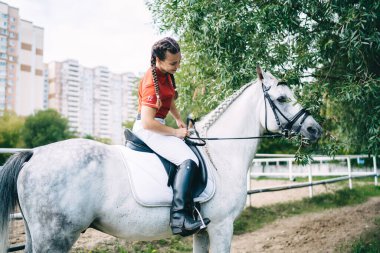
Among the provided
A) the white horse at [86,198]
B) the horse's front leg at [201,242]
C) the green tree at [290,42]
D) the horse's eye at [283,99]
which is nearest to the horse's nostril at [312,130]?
the horse's eye at [283,99]

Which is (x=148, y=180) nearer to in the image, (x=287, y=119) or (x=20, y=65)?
(x=287, y=119)

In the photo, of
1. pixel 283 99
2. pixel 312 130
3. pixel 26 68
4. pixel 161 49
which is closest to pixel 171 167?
pixel 161 49

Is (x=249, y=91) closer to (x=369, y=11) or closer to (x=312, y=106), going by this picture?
(x=312, y=106)

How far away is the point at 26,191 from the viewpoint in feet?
8.45

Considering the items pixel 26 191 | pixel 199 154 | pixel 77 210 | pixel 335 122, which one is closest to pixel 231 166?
pixel 199 154

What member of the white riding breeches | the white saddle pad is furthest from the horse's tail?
the white riding breeches

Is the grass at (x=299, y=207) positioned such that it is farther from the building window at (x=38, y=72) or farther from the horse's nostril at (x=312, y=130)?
the building window at (x=38, y=72)

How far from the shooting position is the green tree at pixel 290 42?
4.55m

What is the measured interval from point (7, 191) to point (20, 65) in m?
65.4

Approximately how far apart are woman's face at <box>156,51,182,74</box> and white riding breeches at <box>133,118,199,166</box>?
0.59 meters

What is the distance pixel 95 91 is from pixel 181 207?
308 feet

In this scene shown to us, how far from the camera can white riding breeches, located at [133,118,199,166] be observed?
3.05 meters

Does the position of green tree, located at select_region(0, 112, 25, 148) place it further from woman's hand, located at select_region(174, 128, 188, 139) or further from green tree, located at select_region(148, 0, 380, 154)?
woman's hand, located at select_region(174, 128, 188, 139)

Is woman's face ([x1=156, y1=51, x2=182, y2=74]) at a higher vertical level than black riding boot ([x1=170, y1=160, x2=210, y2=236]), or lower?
higher
